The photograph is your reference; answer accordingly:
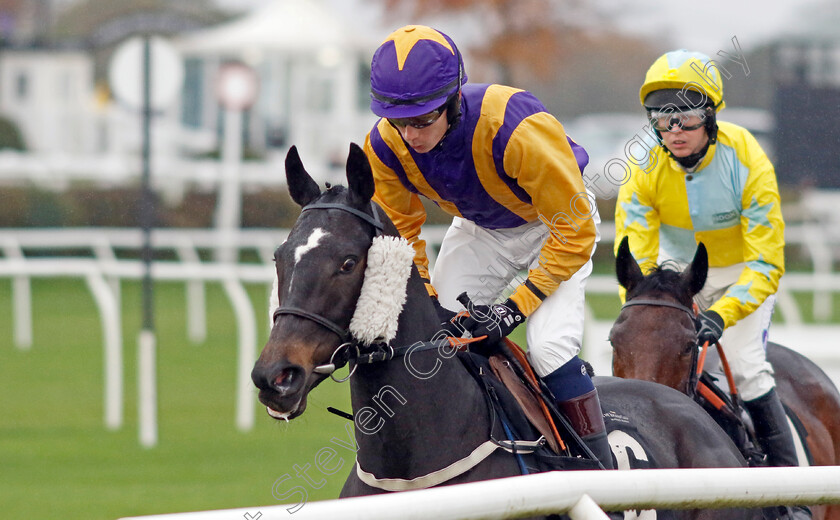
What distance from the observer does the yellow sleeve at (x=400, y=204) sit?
10.8ft

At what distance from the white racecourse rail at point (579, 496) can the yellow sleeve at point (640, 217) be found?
215cm

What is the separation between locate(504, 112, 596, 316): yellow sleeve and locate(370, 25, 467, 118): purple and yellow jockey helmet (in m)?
0.25

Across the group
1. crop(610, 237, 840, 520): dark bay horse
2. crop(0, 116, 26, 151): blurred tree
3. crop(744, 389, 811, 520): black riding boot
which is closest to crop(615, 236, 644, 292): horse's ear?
crop(610, 237, 840, 520): dark bay horse

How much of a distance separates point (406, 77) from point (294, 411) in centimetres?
90

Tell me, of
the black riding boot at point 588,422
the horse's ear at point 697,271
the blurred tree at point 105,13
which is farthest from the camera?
the blurred tree at point 105,13

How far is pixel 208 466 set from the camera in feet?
22.6

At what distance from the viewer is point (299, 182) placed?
9.46 ft

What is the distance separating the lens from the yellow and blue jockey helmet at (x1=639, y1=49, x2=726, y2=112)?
405cm

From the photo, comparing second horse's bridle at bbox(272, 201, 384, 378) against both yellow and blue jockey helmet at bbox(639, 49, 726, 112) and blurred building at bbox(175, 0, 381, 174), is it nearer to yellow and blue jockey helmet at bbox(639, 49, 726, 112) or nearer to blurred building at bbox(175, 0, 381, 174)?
yellow and blue jockey helmet at bbox(639, 49, 726, 112)

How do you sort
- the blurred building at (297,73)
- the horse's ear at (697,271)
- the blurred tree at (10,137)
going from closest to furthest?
the horse's ear at (697,271) → the blurred building at (297,73) → the blurred tree at (10,137)

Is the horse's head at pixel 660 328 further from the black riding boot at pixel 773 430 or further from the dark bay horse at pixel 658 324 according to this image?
the black riding boot at pixel 773 430

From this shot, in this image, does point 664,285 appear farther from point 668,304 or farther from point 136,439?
point 136,439

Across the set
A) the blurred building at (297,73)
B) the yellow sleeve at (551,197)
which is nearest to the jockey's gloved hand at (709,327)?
the yellow sleeve at (551,197)

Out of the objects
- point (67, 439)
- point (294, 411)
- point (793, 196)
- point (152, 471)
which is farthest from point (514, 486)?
point (793, 196)
